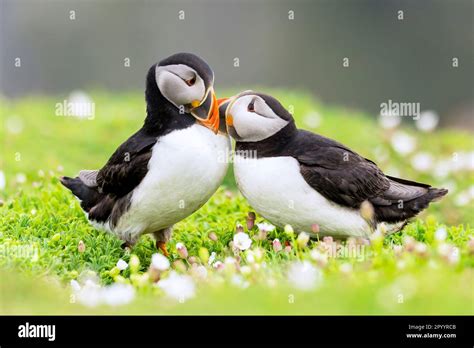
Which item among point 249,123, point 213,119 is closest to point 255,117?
point 249,123

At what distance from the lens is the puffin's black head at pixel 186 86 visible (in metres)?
Answer: 5.04

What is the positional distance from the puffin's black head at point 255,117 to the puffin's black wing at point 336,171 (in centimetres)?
20

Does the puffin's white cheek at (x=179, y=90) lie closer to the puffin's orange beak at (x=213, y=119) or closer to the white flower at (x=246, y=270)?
the puffin's orange beak at (x=213, y=119)

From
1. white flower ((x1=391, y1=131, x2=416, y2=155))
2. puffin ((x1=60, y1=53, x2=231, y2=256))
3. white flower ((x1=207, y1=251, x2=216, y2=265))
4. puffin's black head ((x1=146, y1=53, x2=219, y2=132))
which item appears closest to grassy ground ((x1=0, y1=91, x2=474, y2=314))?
white flower ((x1=207, y1=251, x2=216, y2=265))

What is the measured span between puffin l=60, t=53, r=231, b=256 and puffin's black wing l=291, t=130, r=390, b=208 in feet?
1.84

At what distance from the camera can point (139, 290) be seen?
440 cm

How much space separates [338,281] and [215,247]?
66.2 inches

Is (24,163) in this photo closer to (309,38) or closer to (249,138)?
(249,138)

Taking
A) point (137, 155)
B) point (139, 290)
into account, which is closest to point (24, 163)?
point (137, 155)

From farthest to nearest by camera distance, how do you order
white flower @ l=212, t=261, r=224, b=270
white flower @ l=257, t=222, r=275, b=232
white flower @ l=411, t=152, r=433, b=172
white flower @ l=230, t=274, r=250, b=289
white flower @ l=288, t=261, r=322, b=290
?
white flower @ l=411, t=152, r=433, b=172 → white flower @ l=257, t=222, r=275, b=232 → white flower @ l=212, t=261, r=224, b=270 → white flower @ l=230, t=274, r=250, b=289 → white flower @ l=288, t=261, r=322, b=290

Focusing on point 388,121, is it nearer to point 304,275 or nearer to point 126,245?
point 126,245

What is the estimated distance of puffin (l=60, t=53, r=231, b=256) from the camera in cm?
502

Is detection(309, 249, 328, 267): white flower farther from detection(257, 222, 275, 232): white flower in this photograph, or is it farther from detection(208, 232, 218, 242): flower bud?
detection(208, 232, 218, 242): flower bud

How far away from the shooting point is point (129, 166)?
5.21m
